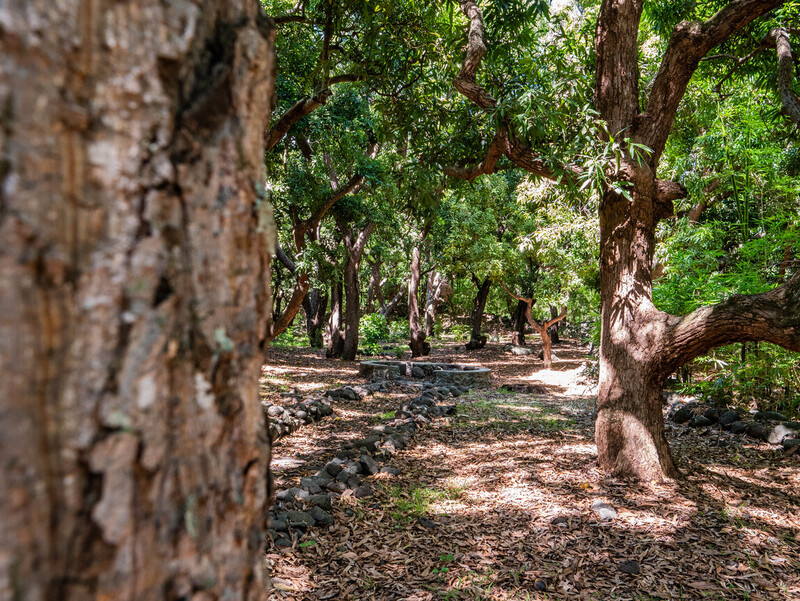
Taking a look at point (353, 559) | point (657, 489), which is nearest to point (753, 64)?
point (657, 489)

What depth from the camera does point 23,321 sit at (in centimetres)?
50

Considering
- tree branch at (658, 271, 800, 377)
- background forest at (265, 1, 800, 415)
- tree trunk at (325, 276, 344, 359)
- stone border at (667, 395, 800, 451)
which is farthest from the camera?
tree trunk at (325, 276, 344, 359)

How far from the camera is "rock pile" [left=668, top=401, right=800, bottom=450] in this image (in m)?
5.13

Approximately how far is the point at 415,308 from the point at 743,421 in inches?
379

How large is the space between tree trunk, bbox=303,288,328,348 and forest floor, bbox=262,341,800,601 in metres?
11.9

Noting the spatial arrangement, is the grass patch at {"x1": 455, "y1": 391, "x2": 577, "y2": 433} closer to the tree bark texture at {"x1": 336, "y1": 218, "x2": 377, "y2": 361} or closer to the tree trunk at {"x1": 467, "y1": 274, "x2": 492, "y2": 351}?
the tree bark texture at {"x1": 336, "y1": 218, "x2": 377, "y2": 361}

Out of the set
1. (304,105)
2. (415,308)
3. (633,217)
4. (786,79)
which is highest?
(304,105)

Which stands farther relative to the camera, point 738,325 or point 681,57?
point 681,57

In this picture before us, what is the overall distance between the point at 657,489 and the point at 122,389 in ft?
13.8

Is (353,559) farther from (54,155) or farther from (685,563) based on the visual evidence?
(54,155)

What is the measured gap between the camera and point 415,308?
14.7m

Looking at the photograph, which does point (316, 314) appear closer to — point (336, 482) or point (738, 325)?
point (336, 482)

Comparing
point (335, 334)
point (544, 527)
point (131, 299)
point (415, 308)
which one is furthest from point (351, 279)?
point (131, 299)

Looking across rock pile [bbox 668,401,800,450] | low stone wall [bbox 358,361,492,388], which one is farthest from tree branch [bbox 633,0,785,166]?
low stone wall [bbox 358,361,492,388]
